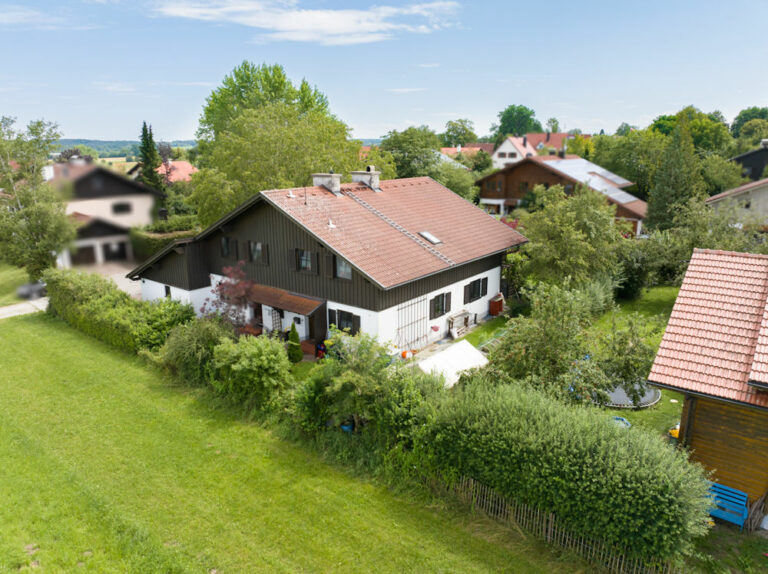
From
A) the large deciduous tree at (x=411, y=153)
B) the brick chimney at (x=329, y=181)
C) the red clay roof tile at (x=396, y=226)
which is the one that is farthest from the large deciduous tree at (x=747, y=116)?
the brick chimney at (x=329, y=181)

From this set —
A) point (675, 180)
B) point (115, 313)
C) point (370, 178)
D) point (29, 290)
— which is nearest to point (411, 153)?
point (675, 180)

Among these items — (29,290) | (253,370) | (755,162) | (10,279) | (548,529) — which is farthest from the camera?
(755,162)

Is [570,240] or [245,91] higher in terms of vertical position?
[245,91]

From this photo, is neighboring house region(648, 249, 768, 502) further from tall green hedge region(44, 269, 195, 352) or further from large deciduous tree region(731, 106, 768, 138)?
large deciduous tree region(731, 106, 768, 138)

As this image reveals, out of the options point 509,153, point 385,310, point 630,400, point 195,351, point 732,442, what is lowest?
point 630,400

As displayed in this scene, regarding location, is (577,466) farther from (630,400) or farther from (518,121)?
(518,121)

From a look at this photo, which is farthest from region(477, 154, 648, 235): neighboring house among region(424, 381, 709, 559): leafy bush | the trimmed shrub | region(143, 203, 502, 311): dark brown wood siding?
region(424, 381, 709, 559): leafy bush

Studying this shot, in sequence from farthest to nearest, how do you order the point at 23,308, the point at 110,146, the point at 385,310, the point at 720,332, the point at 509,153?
the point at 509,153 < the point at 23,308 < the point at 385,310 < the point at 720,332 < the point at 110,146
